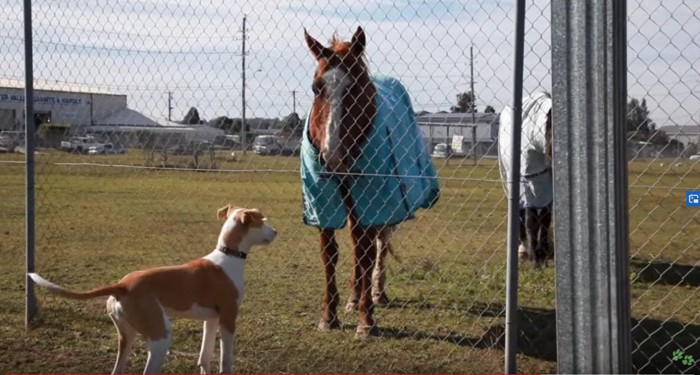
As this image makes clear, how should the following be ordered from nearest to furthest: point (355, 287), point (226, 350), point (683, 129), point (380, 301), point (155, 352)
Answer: point (683, 129), point (155, 352), point (226, 350), point (355, 287), point (380, 301)

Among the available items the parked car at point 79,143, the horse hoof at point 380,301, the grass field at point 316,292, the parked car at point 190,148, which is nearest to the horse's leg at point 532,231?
the grass field at point 316,292

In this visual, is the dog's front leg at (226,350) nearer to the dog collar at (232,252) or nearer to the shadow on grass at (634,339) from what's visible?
the dog collar at (232,252)

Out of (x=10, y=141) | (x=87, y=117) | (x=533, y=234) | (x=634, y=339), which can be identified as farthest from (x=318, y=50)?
(x=533, y=234)

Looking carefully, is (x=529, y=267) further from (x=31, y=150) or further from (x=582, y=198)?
(x=582, y=198)

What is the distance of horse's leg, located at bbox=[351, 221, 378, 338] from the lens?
568cm

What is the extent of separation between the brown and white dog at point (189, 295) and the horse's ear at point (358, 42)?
4.28 ft

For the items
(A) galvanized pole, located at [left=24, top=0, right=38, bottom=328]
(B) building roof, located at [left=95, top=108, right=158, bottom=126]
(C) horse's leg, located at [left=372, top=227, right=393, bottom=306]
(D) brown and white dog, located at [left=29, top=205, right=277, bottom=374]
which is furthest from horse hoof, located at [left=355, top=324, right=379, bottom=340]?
(A) galvanized pole, located at [left=24, top=0, right=38, bottom=328]

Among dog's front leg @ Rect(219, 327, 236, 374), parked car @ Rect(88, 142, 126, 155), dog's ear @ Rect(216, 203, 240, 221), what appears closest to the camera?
dog's front leg @ Rect(219, 327, 236, 374)

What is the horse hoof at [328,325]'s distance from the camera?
584 cm

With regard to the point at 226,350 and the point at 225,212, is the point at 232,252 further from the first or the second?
the point at 226,350

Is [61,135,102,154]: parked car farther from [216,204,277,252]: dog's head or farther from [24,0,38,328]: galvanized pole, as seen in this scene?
[216,204,277,252]: dog's head

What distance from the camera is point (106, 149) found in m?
6.68

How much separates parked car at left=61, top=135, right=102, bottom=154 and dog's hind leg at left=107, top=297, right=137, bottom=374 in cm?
253

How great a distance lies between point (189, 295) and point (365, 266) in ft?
5.35
